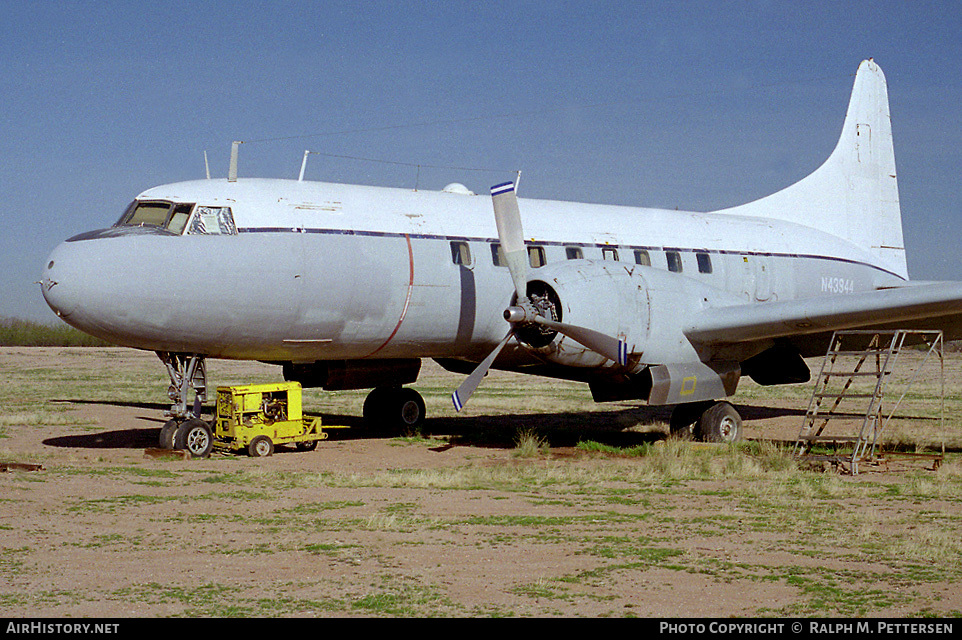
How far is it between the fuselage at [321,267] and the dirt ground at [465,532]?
6.33 ft

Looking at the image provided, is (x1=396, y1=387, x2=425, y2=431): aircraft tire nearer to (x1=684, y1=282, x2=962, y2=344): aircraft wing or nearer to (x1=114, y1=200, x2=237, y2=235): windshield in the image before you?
(x1=684, y1=282, x2=962, y2=344): aircraft wing

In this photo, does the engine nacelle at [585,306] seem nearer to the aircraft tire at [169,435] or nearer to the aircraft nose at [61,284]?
the aircraft tire at [169,435]

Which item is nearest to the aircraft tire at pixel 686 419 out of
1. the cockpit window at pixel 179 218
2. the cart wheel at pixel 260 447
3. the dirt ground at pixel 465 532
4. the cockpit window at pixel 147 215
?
the dirt ground at pixel 465 532

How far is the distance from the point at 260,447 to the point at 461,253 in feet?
14.8

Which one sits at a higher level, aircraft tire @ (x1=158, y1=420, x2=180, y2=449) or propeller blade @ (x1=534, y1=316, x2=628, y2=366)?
propeller blade @ (x1=534, y1=316, x2=628, y2=366)

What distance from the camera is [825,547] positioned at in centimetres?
887

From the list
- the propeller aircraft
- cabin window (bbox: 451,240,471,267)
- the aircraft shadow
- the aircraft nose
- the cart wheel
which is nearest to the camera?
the aircraft nose

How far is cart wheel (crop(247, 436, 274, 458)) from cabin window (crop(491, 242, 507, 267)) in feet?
15.6

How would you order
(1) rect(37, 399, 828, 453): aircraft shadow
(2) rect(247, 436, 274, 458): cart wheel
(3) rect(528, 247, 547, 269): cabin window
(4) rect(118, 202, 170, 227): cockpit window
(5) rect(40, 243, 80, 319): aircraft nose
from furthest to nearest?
(1) rect(37, 399, 828, 453): aircraft shadow
(3) rect(528, 247, 547, 269): cabin window
(2) rect(247, 436, 274, 458): cart wheel
(4) rect(118, 202, 170, 227): cockpit window
(5) rect(40, 243, 80, 319): aircraft nose

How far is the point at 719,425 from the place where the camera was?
1698 cm

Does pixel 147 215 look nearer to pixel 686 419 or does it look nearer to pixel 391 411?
pixel 391 411

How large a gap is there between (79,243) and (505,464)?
6.91 m

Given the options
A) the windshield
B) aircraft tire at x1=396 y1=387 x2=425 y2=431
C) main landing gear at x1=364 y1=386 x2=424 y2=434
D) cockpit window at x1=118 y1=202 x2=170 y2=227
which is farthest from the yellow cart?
aircraft tire at x1=396 y1=387 x2=425 y2=431

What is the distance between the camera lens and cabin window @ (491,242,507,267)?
16.4 metres
